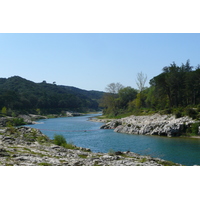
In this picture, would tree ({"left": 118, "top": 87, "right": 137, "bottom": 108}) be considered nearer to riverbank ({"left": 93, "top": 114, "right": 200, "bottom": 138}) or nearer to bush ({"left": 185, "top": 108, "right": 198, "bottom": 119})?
riverbank ({"left": 93, "top": 114, "right": 200, "bottom": 138})

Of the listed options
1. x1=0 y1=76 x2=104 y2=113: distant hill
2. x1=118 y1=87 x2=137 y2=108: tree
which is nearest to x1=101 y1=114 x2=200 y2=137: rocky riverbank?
x1=118 y1=87 x2=137 y2=108: tree

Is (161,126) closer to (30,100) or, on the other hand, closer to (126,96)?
(126,96)

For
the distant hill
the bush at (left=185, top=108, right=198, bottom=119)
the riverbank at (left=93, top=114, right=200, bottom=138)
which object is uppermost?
the distant hill

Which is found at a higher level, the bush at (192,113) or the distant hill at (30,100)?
the distant hill at (30,100)

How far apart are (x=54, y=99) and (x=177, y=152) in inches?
5611

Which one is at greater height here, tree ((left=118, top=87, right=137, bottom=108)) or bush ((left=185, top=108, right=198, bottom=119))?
tree ((left=118, top=87, right=137, bottom=108))

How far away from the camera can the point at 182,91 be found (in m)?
64.7

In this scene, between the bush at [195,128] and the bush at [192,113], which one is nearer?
the bush at [195,128]

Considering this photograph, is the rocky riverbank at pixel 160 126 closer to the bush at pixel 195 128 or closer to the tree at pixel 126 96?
the bush at pixel 195 128

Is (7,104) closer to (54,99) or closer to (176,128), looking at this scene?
(54,99)

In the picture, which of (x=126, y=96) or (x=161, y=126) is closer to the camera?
(x=161, y=126)

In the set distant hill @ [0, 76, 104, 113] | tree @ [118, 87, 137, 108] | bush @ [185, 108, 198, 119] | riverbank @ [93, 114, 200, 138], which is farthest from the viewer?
distant hill @ [0, 76, 104, 113]

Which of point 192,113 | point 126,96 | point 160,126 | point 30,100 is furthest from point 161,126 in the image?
point 30,100

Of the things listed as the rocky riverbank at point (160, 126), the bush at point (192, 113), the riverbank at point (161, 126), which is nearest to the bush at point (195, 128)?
the riverbank at point (161, 126)
